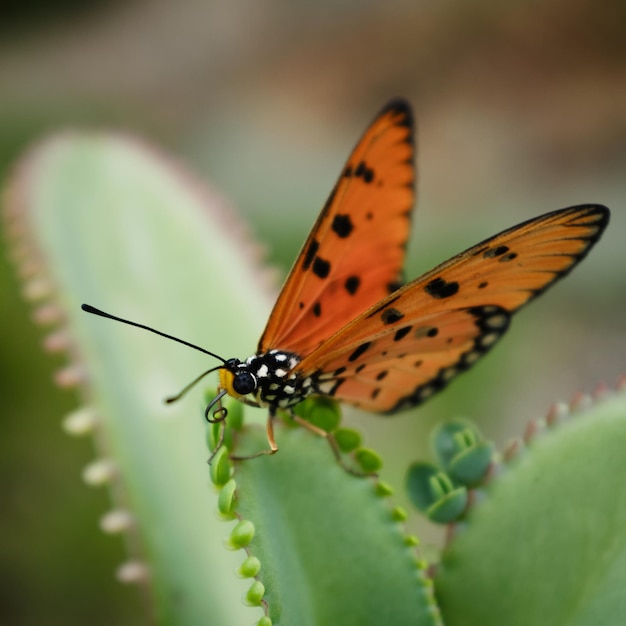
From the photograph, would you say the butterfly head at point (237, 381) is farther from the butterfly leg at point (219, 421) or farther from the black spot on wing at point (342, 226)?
the black spot on wing at point (342, 226)

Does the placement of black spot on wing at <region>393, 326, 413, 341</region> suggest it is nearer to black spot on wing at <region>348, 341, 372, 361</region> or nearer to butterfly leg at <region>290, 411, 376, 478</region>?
black spot on wing at <region>348, 341, 372, 361</region>

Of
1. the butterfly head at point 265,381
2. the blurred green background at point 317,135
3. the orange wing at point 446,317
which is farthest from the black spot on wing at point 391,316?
the blurred green background at point 317,135

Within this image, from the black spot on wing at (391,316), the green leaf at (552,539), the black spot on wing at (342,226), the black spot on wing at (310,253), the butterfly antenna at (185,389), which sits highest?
the black spot on wing at (342,226)

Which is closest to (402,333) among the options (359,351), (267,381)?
(359,351)

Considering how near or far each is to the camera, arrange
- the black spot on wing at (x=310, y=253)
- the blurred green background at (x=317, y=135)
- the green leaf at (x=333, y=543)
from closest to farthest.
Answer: the green leaf at (x=333, y=543) → the black spot on wing at (x=310, y=253) → the blurred green background at (x=317, y=135)

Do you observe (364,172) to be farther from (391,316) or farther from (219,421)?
(219,421)

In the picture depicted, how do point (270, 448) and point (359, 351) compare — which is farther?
point (359, 351)

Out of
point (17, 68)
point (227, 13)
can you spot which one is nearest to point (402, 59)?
point (227, 13)

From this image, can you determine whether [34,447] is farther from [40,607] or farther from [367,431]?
[367,431]

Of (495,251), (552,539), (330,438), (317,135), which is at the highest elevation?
(317,135)
